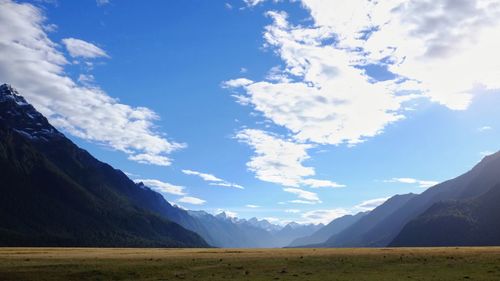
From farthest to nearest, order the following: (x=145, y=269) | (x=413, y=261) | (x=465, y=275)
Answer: (x=413, y=261)
(x=145, y=269)
(x=465, y=275)

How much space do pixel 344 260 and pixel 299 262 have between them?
611 centimetres

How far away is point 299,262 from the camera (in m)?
62.1

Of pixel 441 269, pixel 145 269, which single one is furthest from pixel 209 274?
pixel 441 269

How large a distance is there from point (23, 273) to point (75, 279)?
21.5ft

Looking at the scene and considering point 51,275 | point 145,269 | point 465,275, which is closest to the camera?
point 465,275

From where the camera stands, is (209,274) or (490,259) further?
(490,259)

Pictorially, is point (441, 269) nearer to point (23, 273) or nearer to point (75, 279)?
point (75, 279)

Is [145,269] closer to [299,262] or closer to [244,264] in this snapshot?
[244,264]

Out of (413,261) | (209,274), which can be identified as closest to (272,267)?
(209,274)

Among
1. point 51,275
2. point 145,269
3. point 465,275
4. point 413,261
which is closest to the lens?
point 465,275

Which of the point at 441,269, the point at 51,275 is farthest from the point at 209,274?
the point at 441,269

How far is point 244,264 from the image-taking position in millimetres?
60188

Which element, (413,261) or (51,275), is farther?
(413,261)

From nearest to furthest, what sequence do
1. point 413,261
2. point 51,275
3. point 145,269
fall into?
point 51,275
point 145,269
point 413,261
